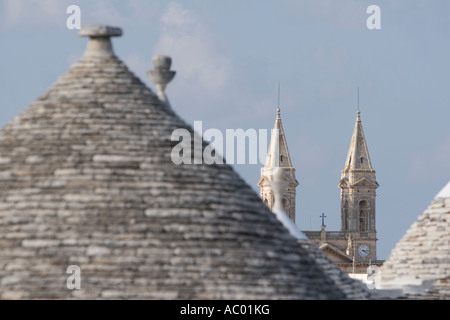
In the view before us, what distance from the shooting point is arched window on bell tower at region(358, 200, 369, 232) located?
577 feet

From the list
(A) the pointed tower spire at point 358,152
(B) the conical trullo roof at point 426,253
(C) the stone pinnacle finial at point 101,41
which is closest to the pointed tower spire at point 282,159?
(A) the pointed tower spire at point 358,152

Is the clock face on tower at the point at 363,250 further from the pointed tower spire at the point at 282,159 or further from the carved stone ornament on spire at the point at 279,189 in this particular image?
the carved stone ornament on spire at the point at 279,189

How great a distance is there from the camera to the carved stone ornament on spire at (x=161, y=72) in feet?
82.6

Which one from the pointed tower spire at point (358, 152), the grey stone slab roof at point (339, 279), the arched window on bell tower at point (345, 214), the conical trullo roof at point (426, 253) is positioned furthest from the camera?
the arched window on bell tower at point (345, 214)

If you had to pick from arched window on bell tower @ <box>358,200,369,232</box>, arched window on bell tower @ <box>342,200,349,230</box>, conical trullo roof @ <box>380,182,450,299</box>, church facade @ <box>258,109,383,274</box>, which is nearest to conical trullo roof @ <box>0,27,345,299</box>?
conical trullo roof @ <box>380,182,450,299</box>

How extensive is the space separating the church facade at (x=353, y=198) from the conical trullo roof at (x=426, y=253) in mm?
126531

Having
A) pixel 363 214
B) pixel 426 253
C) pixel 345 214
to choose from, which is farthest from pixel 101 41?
pixel 363 214

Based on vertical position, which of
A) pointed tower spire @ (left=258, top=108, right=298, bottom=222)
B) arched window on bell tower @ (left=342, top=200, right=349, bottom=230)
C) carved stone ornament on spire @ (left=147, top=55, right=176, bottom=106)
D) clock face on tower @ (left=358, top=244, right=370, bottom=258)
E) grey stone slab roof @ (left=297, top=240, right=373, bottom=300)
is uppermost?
pointed tower spire @ (left=258, top=108, right=298, bottom=222)

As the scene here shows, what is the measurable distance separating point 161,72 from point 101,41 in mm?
2132

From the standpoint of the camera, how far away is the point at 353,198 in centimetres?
17512

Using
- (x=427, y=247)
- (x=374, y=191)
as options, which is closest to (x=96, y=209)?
(x=427, y=247)

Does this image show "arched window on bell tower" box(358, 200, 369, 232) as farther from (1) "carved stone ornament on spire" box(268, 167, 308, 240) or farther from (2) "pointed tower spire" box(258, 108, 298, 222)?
(1) "carved stone ornament on spire" box(268, 167, 308, 240)

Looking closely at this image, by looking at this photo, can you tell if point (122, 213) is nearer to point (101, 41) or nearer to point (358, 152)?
point (101, 41)

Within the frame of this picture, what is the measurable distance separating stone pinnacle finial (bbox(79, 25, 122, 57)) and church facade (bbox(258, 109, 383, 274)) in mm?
137212
